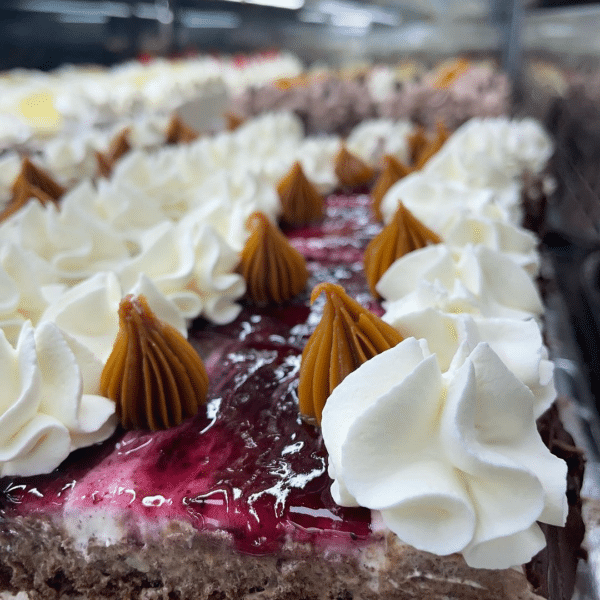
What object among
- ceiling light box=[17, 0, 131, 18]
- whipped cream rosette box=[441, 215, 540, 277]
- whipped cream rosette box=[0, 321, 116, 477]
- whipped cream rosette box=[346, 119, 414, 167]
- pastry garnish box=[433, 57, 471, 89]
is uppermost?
ceiling light box=[17, 0, 131, 18]

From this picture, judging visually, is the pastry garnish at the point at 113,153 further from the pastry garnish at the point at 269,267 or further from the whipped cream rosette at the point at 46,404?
the whipped cream rosette at the point at 46,404

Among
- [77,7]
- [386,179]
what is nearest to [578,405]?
[386,179]

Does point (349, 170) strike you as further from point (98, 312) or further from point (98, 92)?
point (98, 92)

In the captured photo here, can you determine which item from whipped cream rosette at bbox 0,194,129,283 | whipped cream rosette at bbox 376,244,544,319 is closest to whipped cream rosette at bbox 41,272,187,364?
whipped cream rosette at bbox 0,194,129,283

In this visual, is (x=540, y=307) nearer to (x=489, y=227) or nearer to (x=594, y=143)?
(x=489, y=227)

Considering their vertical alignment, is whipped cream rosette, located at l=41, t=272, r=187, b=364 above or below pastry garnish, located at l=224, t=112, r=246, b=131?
below

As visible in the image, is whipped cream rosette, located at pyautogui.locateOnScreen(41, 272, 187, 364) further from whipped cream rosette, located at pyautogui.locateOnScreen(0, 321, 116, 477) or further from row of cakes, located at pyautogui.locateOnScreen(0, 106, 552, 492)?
whipped cream rosette, located at pyautogui.locateOnScreen(0, 321, 116, 477)

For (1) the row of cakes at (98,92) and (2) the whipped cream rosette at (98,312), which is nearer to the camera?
(2) the whipped cream rosette at (98,312)

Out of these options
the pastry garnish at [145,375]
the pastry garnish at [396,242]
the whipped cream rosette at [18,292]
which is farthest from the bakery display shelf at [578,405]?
the whipped cream rosette at [18,292]
